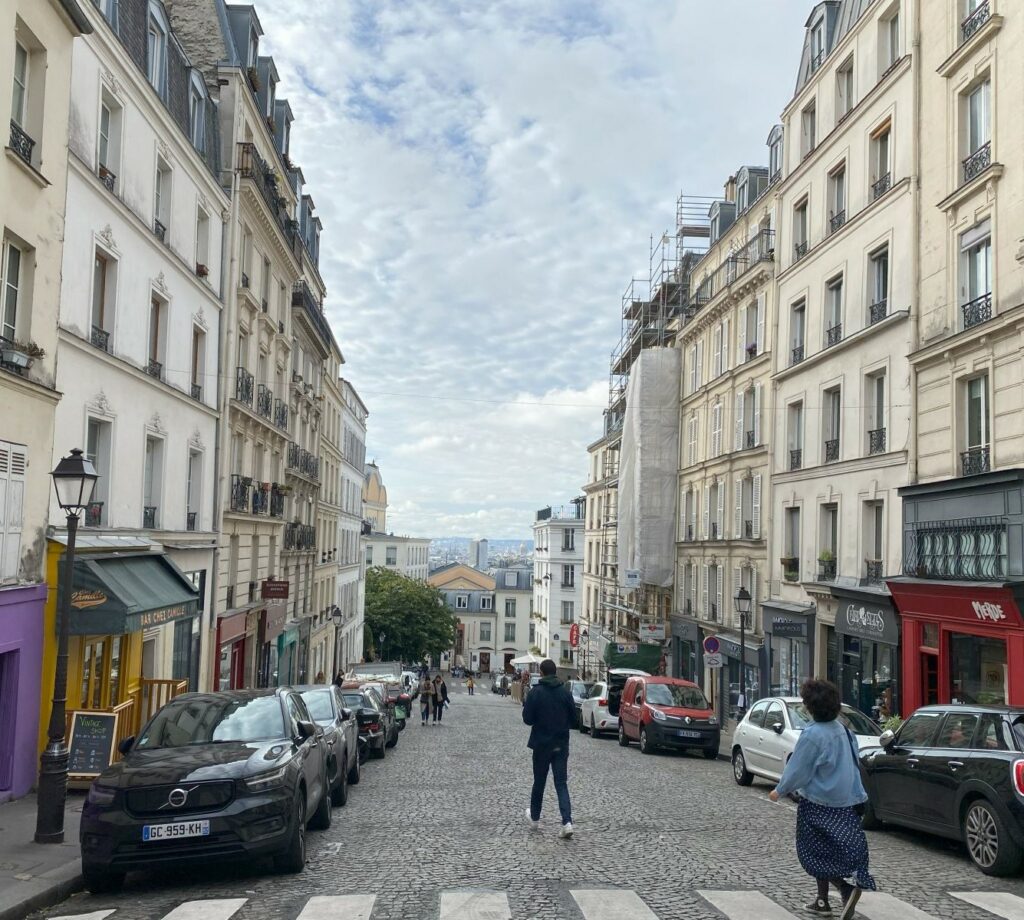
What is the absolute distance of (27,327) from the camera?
12805 millimetres

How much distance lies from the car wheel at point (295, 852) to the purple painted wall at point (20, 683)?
542 centimetres

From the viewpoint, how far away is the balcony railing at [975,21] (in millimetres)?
18469

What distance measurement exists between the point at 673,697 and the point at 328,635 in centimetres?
2864

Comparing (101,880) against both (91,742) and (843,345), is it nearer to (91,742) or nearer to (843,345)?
(91,742)

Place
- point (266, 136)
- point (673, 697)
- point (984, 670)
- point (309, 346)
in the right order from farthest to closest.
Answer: point (309, 346), point (266, 136), point (673, 697), point (984, 670)

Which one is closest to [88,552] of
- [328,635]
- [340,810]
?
[340,810]

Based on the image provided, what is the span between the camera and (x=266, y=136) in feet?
93.7

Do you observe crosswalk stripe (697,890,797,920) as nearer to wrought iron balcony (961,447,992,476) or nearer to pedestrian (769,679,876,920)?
pedestrian (769,679,876,920)

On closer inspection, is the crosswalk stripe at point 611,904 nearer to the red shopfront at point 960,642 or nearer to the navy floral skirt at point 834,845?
the navy floral skirt at point 834,845

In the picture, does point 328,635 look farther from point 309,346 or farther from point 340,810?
point 340,810

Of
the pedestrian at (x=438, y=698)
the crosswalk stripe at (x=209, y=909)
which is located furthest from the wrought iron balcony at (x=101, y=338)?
the pedestrian at (x=438, y=698)

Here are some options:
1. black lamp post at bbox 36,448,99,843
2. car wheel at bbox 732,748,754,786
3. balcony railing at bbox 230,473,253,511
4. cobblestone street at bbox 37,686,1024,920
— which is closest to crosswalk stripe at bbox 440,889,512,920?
cobblestone street at bbox 37,686,1024,920

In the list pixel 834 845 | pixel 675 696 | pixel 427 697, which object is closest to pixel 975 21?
pixel 675 696

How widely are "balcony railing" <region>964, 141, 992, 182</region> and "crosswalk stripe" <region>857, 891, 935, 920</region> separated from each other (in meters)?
14.5
